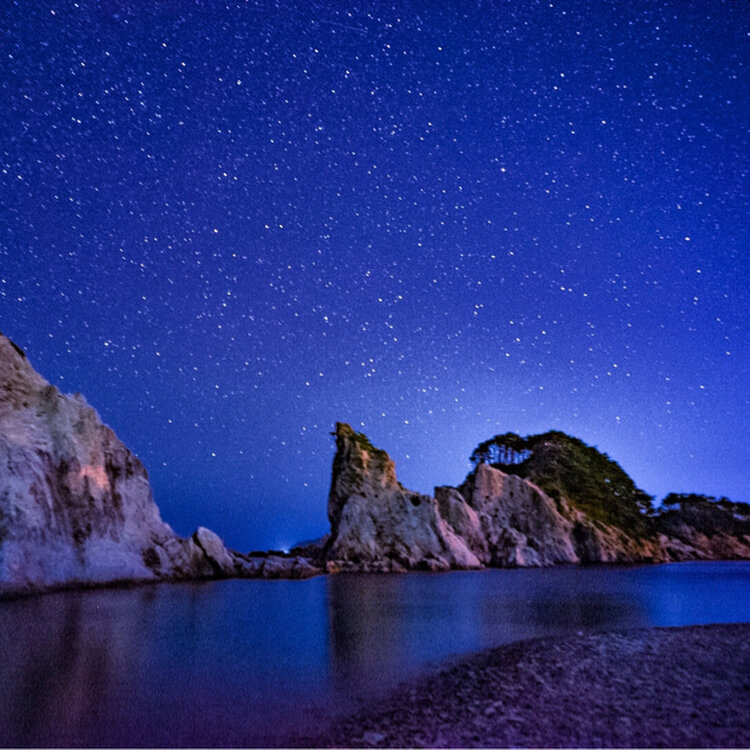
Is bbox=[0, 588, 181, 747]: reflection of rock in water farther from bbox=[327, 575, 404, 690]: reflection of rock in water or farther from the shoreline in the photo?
bbox=[327, 575, 404, 690]: reflection of rock in water

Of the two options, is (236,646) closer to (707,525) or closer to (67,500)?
(67,500)

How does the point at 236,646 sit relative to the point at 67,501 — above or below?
below

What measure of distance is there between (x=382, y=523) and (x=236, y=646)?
41.4m

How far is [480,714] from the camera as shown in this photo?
30.0ft

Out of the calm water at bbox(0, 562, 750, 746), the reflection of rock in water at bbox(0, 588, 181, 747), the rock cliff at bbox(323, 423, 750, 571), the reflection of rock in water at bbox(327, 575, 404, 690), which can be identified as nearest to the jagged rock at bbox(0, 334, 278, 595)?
the calm water at bbox(0, 562, 750, 746)

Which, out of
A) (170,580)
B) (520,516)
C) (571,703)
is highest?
(520,516)

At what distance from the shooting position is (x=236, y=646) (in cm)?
1655

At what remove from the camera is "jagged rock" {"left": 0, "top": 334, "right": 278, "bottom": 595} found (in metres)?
27.3

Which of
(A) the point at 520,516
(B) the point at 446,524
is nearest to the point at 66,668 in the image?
(B) the point at 446,524

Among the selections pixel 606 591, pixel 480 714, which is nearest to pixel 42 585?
pixel 480 714

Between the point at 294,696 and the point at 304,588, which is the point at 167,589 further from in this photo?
the point at 294,696

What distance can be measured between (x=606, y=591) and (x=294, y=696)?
1214 inches

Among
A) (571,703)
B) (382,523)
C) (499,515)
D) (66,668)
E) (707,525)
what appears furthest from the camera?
(707,525)

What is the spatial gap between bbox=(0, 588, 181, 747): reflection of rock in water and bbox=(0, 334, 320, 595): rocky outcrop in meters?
4.63
